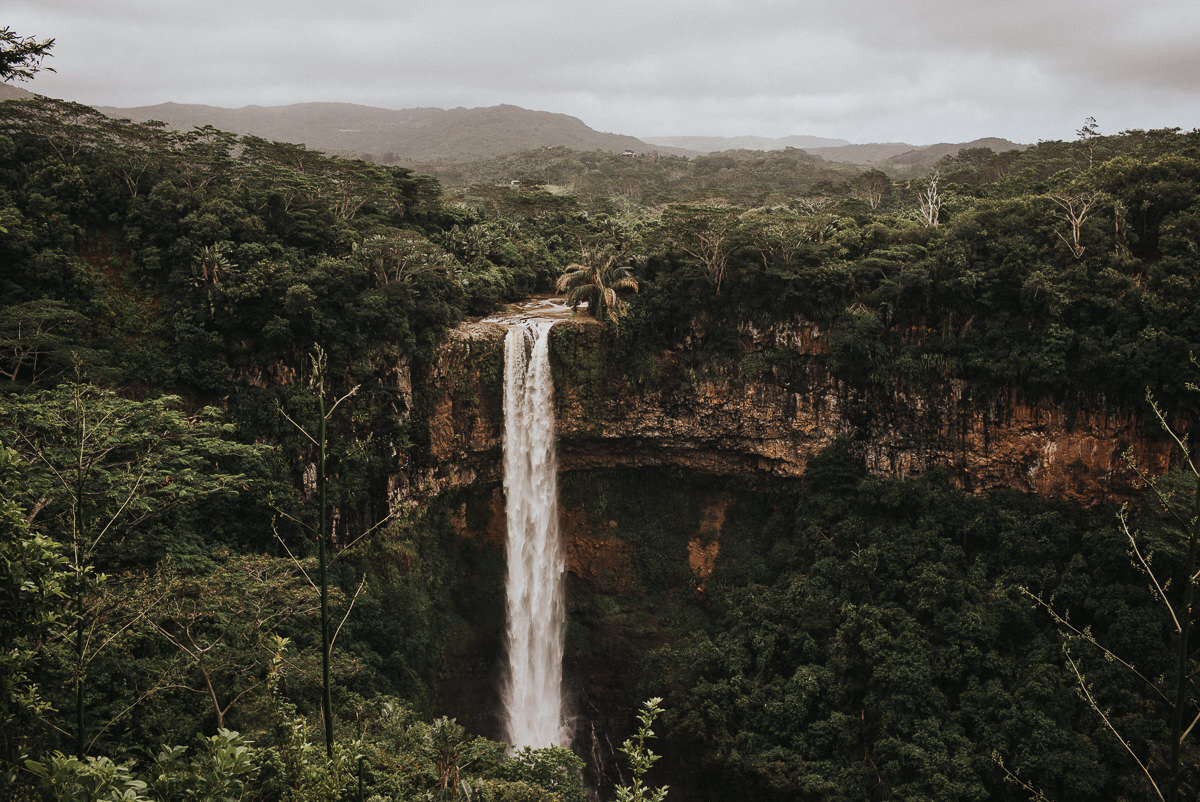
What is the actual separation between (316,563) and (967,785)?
14.5 meters

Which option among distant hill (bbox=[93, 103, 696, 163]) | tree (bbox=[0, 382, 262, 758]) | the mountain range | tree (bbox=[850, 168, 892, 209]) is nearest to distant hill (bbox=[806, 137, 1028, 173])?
the mountain range

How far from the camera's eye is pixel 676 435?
23984mm

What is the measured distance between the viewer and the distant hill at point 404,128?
349ft

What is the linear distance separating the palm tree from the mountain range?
72.9 m

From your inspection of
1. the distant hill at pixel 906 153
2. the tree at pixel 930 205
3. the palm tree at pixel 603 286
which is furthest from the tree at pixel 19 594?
the distant hill at pixel 906 153

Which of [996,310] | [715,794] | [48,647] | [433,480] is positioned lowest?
[715,794]

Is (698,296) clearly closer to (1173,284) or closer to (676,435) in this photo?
(676,435)

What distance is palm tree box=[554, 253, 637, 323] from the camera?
22625 millimetres

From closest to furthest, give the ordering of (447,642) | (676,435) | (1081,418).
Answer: (1081,418) < (447,642) < (676,435)

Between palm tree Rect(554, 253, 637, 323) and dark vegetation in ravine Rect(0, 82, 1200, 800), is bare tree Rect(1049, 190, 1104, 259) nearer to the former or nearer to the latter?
dark vegetation in ravine Rect(0, 82, 1200, 800)

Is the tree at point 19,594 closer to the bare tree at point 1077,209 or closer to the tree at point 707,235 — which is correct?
the tree at point 707,235

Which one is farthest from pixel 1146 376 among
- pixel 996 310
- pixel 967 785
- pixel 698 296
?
pixel 698 296

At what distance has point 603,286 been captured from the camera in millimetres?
22719

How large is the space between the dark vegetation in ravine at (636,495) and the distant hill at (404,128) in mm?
76024
